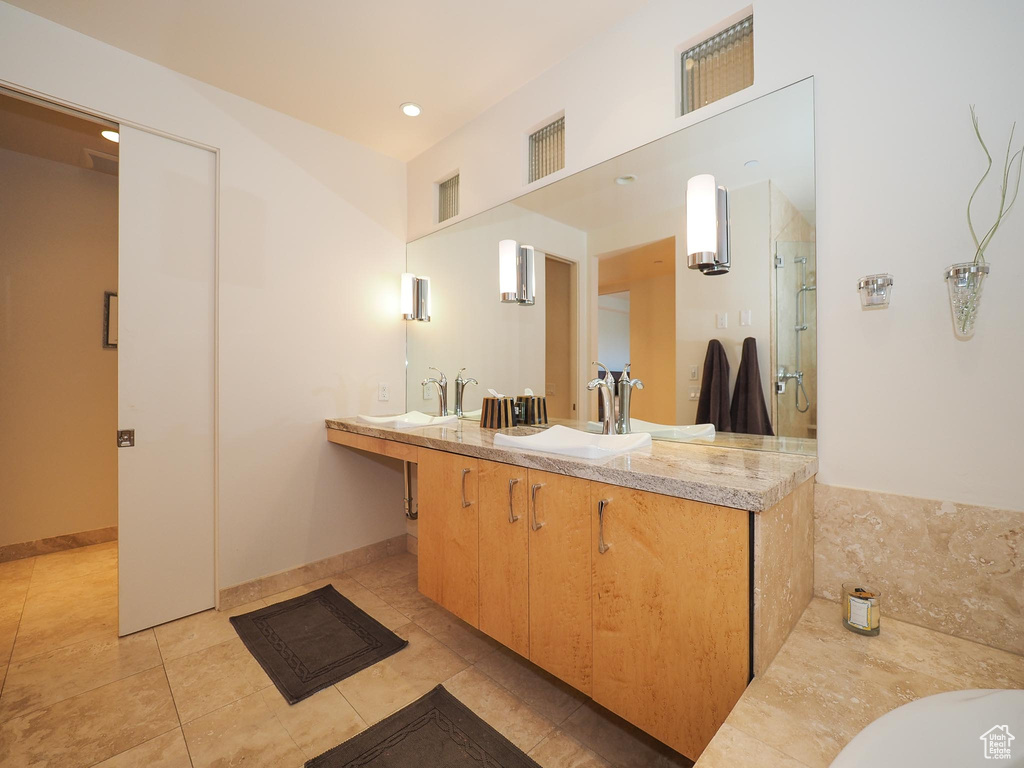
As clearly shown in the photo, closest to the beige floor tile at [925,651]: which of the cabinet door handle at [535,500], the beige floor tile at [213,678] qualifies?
the cabinet door handle at [535,500]

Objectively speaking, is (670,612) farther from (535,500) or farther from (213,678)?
(213,678)

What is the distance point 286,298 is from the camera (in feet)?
8.22

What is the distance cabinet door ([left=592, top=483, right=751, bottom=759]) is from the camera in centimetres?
103

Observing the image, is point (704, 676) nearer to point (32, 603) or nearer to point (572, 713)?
point (572, 713)

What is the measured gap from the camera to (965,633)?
1142mm

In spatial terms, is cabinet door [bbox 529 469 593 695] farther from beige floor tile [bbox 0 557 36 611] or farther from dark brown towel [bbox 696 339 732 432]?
beige floor tile [bbox 0 557 36 611]

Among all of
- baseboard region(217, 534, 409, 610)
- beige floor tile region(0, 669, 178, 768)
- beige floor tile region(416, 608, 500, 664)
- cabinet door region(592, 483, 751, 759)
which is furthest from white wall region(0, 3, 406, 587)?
cabinet door region(592, 483, 751, 759)

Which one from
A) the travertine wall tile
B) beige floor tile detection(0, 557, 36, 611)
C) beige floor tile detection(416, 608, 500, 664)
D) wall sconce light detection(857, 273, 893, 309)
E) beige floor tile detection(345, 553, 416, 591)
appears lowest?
beige floor tile detection(345, 553, 416, 591)

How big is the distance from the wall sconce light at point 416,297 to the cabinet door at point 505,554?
1.55m

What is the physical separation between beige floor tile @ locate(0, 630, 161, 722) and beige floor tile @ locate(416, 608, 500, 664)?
3.57 ft

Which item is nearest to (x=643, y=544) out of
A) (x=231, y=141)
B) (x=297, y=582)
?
(x=297, y=582)

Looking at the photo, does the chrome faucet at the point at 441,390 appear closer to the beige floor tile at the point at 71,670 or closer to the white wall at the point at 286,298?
the white wall at the point at 286,298

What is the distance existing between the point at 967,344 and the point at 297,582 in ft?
9.80

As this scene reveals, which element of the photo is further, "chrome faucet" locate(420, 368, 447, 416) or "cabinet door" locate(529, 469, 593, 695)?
"chrome faucet" locate(420, 368, 447, 416)
